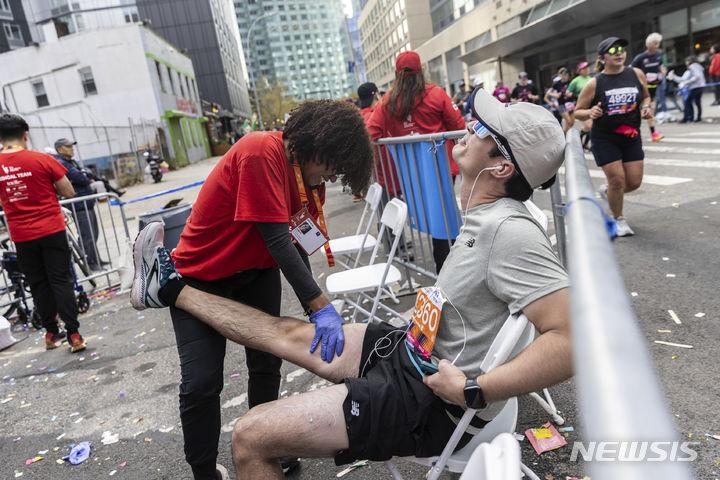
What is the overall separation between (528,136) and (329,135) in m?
0.85

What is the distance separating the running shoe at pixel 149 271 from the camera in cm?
219

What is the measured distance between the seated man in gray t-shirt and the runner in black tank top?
3680 millimetres

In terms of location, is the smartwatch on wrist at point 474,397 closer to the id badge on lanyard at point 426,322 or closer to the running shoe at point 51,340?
the id badge on lanyard at point 426,322

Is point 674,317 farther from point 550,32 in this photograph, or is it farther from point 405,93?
point 550,32

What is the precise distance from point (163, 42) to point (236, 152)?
37128mm

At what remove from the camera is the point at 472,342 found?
163cm

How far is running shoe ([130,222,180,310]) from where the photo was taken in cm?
219

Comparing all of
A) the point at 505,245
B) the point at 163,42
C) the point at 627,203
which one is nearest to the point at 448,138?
the point at 505,245

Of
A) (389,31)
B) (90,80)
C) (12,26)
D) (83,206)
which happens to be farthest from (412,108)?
(389,31)

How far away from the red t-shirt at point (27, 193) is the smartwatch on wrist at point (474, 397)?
4.41 meters

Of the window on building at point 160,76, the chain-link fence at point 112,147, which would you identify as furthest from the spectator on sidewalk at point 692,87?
the window on building at point 160,76

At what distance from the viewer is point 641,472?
0.41 m

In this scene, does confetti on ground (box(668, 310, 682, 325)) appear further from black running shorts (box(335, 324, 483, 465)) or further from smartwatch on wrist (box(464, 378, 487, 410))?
smartwatch on wrist (box(464, 378, 487, 410))

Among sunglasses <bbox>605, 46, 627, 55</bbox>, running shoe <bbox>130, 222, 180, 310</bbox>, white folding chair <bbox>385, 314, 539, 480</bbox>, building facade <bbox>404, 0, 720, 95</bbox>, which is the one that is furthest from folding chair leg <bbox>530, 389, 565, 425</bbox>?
building facade <bbox>404, 0, 720, 95</bbox>
